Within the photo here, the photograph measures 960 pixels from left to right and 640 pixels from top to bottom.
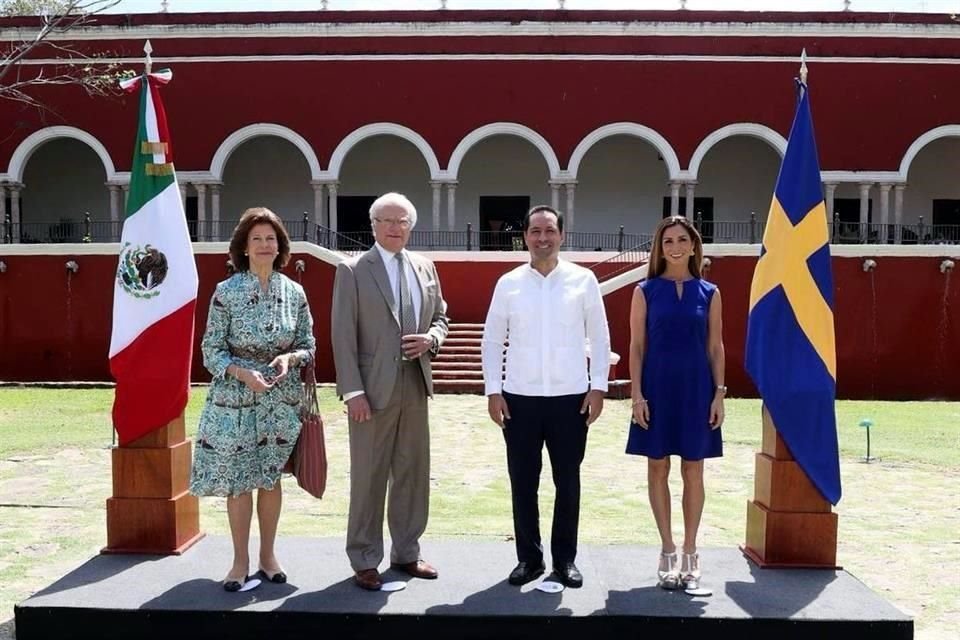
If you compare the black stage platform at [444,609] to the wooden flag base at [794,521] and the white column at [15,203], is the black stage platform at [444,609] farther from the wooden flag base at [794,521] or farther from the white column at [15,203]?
the white column at [15,203]

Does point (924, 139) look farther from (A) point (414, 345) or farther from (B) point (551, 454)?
(A) point (414, 345)

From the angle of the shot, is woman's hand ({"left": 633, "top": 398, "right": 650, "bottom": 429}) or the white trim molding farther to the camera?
the white trim molding

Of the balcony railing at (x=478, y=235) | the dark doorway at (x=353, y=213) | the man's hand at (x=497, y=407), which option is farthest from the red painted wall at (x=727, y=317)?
the man's hand at (x=497, y=407)

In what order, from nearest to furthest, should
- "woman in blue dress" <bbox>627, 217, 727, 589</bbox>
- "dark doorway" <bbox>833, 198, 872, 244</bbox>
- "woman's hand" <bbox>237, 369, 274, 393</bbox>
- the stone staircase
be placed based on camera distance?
1. "woman's hand" <bbox>237, 369, 274, 393</bbox>
2. "woman in blue dress" <bbox>627, 217, 727, 589</bbox>
3. the stone staircase
4. "dark doorway" <bbox>833, 198, 872, 244</bbox>

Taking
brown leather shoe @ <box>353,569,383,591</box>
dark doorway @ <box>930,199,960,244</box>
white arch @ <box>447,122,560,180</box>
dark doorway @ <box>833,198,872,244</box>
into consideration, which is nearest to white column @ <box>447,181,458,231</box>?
white arch @ <box>447,122,560,180</box>

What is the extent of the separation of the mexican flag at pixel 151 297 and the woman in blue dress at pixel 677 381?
8.34 feet

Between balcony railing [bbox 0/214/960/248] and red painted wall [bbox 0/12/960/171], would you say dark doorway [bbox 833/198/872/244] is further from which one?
red painted wall [bbox 0/12/960/171]

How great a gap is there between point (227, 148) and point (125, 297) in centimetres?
1524

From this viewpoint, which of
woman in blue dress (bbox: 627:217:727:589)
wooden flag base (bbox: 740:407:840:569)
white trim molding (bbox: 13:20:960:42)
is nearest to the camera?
woman in blue dress (bbox: 627:217:727:589)

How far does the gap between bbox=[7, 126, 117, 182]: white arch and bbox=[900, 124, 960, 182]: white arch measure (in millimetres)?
17737

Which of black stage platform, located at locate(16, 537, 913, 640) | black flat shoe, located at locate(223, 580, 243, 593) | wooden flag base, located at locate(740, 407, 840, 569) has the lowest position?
black stage platform, located at locate(16, 537, 913, 640)

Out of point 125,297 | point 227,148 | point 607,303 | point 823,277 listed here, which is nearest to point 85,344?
point 227,148

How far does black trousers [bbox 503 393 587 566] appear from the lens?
4.20 meters

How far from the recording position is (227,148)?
19.1 metres
